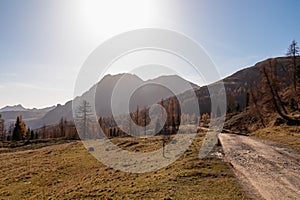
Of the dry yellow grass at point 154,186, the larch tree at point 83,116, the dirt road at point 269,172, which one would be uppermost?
the larch tree at point 83,116

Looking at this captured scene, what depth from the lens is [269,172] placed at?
1906cm

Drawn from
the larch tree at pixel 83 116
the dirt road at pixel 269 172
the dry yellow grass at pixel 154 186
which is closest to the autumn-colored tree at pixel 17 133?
the larch tree at pixel 83 116

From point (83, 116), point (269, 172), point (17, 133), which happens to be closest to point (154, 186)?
point (269, 172)

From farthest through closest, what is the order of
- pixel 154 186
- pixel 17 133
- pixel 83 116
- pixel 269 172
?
1. pixel 17 133
2. pixel 83 116
3. pixel 269 172
4. pixel 154 186

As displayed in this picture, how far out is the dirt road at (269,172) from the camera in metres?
14.5

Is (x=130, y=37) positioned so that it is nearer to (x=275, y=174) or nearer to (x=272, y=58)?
(x=275, y=174)

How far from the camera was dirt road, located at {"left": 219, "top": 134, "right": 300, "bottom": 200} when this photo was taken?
1454 cm

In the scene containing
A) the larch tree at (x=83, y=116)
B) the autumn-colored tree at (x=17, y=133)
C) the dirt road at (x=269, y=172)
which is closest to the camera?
the dirt road at (x=269, y=172)

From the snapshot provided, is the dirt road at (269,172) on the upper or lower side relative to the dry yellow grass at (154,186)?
upper

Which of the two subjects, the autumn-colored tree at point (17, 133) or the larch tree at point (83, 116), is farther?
the autumn-colored tree at point (17, 133)

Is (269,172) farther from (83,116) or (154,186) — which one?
(83,116)

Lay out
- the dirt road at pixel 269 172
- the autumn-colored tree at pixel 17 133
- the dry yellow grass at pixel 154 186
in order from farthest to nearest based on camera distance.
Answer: the autumn-colored tree at pixel 17 133 < the dry yellow grass at pixel 154 186 < the dirt road at pixel 269 172

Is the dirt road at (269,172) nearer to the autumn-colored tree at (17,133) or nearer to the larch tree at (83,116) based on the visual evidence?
the larch tree at (83,116)

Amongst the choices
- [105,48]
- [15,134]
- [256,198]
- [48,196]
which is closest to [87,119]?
[15,134]
